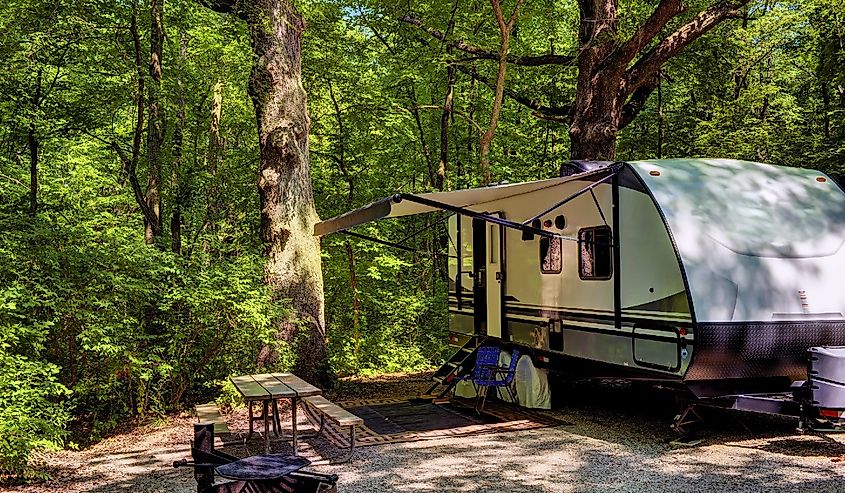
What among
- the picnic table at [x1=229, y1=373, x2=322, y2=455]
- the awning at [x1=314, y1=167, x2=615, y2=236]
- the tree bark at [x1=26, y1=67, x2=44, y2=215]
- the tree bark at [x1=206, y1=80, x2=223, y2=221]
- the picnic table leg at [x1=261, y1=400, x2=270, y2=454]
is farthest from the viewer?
the tree bark at [x1=206, y1=80, x2=223, y2=221]

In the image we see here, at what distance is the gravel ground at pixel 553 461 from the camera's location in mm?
5445

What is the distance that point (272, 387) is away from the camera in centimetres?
657

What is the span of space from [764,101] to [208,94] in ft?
34.4

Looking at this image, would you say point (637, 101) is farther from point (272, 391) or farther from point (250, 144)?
point (272, 391)

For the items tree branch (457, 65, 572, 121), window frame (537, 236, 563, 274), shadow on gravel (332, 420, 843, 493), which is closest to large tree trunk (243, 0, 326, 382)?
window frame (537, 236, 563, 274)

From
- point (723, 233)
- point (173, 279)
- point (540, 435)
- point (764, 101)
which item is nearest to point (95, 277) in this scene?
point (173, 279)

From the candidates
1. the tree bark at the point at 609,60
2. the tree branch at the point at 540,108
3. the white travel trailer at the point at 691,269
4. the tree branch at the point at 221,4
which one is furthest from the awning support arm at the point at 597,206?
the tree branch at the point at 540,108

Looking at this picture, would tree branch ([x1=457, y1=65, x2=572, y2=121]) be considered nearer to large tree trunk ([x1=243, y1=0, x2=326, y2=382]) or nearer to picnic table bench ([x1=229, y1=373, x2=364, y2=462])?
large tree trunk ([x1=243, y1=0, x2=326, y2=382])

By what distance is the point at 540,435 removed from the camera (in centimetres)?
719

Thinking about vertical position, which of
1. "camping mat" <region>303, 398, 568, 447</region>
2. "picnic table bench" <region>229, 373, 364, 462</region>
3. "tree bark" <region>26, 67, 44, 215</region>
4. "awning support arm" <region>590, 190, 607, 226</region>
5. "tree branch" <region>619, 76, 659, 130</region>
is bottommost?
"camping mat" <region>303, 398, 568, 447</region>

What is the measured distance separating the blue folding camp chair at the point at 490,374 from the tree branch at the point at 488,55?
5.24 meters

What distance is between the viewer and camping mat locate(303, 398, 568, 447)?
23.9ft

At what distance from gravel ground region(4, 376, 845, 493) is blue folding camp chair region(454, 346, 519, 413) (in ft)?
3.06

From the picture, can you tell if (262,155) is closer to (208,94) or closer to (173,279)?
(173,279)
